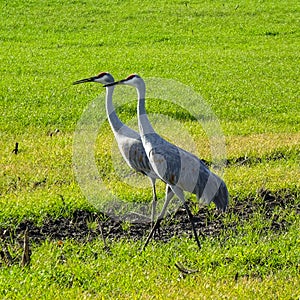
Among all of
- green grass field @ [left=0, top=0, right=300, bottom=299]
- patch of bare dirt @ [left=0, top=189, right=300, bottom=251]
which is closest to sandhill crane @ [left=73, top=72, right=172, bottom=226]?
patch of bare dirt @ [left=0, top=189, right=300, bottom=251]

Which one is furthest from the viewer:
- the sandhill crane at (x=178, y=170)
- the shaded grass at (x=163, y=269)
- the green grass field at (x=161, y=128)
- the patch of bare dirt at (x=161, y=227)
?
the patch of bare dirt at (x=161, y=227)

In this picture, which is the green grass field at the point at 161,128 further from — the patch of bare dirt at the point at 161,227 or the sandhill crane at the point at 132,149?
the sandhill crane at the point at 132,149

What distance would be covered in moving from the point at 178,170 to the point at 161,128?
189 inches

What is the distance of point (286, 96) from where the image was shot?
15.2 metres

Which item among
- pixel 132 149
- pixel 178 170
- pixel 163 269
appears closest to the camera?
pixel 163 269

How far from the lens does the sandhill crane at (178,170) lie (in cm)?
707

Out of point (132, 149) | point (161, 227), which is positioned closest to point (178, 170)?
point (161, 227)

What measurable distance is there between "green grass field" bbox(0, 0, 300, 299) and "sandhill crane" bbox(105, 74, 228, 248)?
0.46 m

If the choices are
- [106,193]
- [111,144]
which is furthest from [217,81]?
[106,193]

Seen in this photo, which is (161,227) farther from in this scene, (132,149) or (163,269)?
(163,269)

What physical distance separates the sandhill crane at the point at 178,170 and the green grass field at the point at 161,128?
0.46 meters

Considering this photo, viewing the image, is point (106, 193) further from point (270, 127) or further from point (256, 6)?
point (256, 6)

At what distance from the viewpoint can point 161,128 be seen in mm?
11867

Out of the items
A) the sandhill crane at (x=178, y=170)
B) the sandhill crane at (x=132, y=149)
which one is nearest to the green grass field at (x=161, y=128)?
the sandhill crane at (x=178, y=170)
